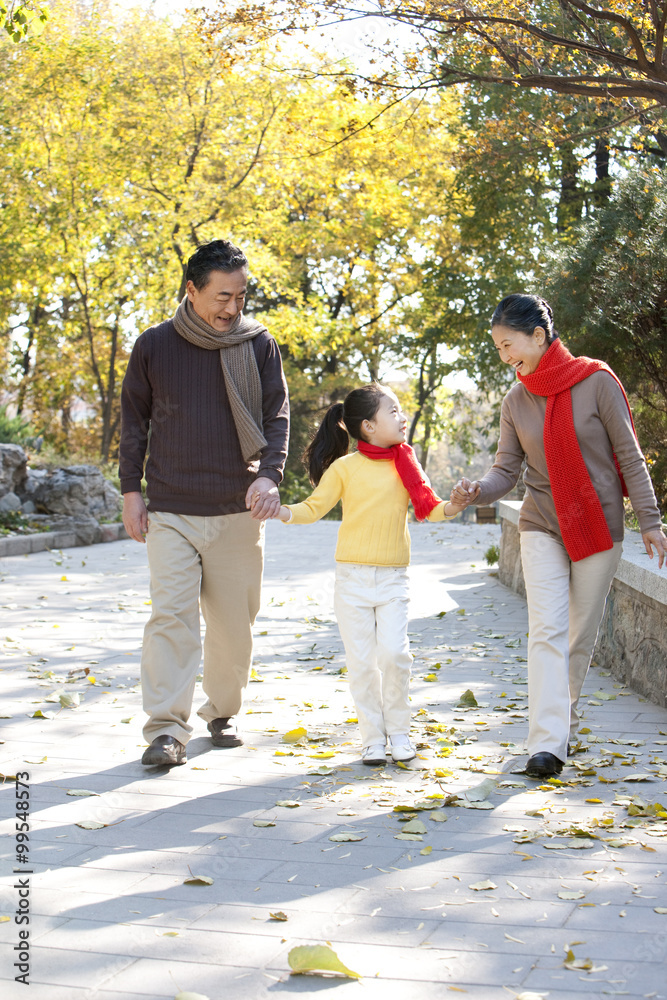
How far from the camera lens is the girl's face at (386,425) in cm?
473

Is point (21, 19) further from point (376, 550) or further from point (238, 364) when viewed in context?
point (376, 550)

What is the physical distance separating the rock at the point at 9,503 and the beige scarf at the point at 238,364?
10620 mm

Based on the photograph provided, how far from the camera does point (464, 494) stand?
182 inches

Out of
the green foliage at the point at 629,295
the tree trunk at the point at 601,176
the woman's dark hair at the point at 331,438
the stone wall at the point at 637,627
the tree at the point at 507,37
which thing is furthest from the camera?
the tree trunk at the point at 601,176

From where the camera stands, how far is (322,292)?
107 ft

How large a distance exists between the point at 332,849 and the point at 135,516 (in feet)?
5.86

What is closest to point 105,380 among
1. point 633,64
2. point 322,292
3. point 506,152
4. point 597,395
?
point 322,292

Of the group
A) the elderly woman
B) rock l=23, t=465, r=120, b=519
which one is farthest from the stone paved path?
rock l=23, t=465, r=120, b=519

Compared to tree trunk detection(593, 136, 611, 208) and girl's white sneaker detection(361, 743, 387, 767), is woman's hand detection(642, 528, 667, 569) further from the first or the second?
tree trunk detection(593, 136, 611, 208)

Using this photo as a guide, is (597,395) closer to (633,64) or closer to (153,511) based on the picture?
(153,511)

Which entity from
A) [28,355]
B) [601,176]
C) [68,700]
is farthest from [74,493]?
[28,355]

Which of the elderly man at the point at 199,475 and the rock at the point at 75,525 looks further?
the rock at the point at 75,525

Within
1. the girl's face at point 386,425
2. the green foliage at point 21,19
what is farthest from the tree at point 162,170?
the girl's face at point 386,425

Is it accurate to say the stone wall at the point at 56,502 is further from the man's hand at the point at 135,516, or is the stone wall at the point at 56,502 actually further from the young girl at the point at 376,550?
the young girl at the point at 376,550
